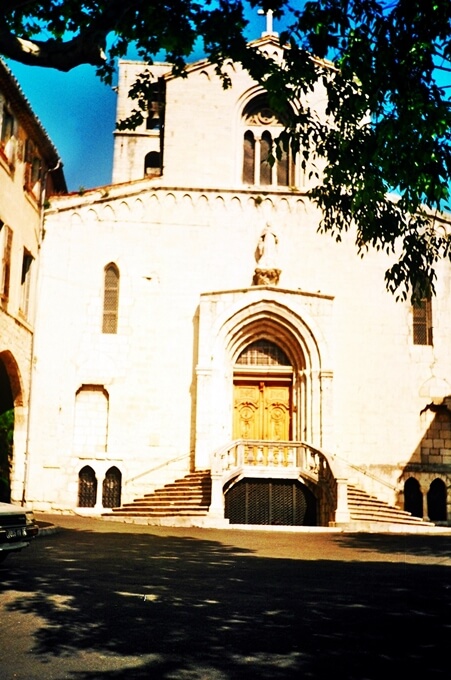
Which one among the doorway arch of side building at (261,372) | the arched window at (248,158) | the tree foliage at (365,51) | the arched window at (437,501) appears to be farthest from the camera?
the arched window at (248,158)

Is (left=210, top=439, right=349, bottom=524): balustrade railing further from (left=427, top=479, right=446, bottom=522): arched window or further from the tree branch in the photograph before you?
the tree branch

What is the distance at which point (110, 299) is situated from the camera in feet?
74.2

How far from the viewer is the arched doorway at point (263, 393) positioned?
22.7m

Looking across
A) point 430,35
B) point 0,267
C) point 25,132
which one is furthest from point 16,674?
point 25,132

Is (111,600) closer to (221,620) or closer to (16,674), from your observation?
(221,620)

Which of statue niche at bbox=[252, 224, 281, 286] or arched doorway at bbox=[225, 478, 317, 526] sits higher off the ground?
statue niche at bbox=[252, 224, 281, 286]

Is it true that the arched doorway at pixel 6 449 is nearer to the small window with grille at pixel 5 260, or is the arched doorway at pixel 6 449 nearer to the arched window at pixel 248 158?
the small window with grille at pixel 5 260

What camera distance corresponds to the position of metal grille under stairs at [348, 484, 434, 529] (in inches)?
765

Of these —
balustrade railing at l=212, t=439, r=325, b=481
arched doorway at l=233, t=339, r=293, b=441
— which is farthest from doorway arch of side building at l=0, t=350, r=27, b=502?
arched doorway at l=233, t=339, r=293, b=441

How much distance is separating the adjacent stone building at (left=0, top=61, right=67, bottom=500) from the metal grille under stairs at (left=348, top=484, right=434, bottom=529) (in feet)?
30.7

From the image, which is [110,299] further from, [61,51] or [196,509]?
[61,51]

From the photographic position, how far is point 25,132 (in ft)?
67.9

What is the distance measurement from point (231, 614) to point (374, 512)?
13.9 meters

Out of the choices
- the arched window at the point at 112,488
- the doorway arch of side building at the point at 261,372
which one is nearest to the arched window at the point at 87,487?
the arched window at the point at 112,488
